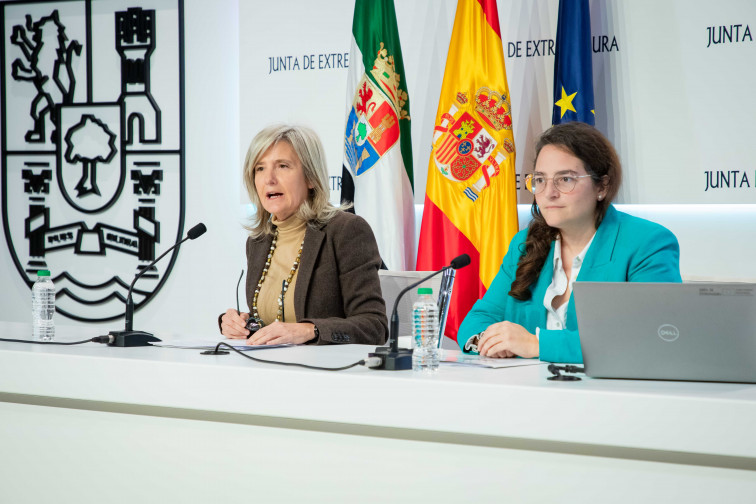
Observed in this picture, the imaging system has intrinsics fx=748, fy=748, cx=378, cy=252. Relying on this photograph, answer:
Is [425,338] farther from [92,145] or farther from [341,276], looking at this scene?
[92,145]

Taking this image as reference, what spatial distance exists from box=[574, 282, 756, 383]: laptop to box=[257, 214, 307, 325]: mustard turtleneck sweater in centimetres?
134

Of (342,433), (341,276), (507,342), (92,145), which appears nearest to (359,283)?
(341,276)

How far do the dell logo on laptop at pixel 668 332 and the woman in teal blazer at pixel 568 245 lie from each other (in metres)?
0.65

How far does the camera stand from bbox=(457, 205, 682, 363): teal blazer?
189 centimetres

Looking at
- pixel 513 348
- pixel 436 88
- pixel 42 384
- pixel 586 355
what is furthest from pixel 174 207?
pixel 586 355

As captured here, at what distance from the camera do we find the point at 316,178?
2.73 meters

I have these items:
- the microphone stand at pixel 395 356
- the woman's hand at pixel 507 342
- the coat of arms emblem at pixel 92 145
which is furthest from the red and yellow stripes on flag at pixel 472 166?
the microphone stand at pixel 395 356

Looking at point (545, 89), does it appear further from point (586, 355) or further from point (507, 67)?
point (586, 355)

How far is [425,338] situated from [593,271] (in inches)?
27.9

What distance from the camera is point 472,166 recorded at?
361cm

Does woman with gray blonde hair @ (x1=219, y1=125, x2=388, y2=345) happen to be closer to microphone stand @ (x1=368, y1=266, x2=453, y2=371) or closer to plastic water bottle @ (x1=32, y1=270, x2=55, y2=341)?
plastic water bottle @ (x1=32, y1=270, x2=55, y2=341)

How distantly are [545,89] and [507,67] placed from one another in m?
0.23

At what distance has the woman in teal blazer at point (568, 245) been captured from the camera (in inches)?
84.8

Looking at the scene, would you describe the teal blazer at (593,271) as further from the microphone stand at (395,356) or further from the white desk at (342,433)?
the microphone stand at (395,356)
